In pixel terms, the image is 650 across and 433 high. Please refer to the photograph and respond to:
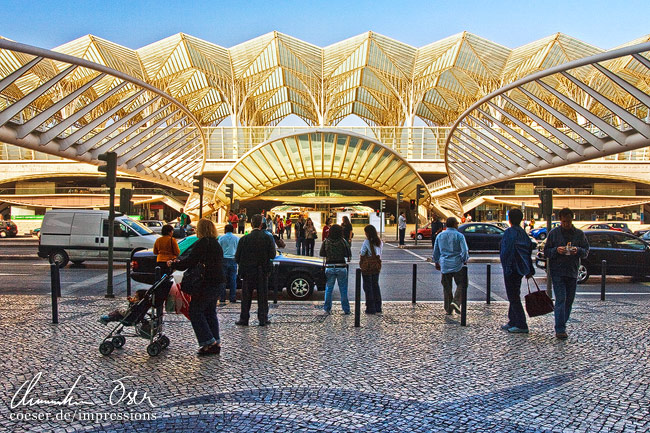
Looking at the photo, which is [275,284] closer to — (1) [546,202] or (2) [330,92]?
(1) [546,202]

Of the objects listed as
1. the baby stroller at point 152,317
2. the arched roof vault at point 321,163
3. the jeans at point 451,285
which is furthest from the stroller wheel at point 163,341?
the arched roof vault at point 321,163

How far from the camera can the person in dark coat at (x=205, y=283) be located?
6.28m

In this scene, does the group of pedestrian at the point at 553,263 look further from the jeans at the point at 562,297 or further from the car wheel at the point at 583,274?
the car wheel at the point at 583,274

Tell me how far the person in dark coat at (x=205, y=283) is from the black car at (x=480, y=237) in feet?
64.4

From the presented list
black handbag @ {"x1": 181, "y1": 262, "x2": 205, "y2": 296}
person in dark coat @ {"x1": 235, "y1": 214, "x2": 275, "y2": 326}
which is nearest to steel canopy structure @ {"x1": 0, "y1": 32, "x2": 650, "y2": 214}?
person in dark coat @ {"x1": 235, "y1": 214, "x2": 275, "y2": 326}

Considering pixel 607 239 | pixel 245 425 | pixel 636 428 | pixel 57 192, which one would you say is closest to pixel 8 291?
pixel 245 425

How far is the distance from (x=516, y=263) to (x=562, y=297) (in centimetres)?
74

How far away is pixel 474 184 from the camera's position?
35719 millimetres

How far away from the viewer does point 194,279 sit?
6332mm

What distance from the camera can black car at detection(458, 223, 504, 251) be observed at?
24.6 m

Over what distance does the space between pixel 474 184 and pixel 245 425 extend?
33.3m

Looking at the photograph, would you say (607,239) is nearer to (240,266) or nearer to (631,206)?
(240,266)

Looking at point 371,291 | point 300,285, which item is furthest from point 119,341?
point 300,285

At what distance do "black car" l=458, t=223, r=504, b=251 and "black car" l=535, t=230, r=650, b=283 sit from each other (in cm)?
953
